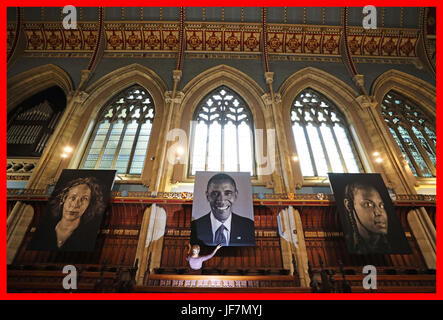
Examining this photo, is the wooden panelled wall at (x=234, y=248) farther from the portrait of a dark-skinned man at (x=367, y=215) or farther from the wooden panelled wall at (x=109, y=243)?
the portrait of a dark-skinned man at (x=367, y=215)

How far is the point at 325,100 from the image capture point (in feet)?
34.5

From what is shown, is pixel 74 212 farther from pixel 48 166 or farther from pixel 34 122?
pixel 34 122

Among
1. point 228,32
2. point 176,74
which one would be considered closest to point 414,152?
point 228,32

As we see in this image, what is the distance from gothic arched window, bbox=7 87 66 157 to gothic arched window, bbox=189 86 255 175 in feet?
20.0

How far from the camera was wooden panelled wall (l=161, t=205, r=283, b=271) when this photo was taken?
20.7ft

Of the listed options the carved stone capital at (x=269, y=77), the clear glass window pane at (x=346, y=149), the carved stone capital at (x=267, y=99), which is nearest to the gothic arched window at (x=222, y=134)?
the carved stone capital at (x=267, y=99)

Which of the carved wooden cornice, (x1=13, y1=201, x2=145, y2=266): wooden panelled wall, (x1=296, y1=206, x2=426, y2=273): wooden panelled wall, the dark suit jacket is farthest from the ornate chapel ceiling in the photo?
the dark suit jacket

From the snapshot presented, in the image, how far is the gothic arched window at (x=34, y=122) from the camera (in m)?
8.83

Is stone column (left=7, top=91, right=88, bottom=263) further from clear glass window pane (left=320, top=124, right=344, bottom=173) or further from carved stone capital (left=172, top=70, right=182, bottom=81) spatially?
clear glass window pane (left=320, top=124, right=344, bottom=173)

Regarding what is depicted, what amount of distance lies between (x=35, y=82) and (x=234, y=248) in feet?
37.4

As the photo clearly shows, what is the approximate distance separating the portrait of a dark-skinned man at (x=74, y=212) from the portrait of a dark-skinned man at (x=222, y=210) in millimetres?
2616

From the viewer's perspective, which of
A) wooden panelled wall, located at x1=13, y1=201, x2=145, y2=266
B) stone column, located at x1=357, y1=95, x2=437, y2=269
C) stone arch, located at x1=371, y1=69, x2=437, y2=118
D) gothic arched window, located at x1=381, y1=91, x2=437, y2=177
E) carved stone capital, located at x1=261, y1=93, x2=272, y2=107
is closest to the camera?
wooden panelled wall, located at x1=13, y1=201, x2=145, y2=266

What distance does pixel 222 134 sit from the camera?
9.41 m
